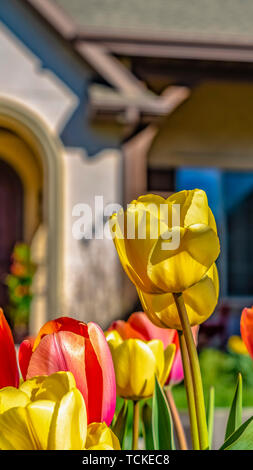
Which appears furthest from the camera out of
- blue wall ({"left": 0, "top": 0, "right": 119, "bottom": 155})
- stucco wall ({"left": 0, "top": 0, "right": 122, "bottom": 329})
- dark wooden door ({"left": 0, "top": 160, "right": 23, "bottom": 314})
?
dark wooden door ({"left": 0, "top": 160, "right": 23, "bottom": 314})

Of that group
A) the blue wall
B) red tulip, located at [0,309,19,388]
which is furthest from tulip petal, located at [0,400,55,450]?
the blue wall

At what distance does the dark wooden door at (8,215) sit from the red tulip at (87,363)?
7762 millimetres

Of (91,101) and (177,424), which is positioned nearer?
(177,424)

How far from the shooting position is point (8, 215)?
8.34 metres

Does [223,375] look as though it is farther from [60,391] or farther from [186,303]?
[60,391]

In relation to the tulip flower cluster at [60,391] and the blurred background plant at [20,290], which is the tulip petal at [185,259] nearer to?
the tulip flower cluster at [60,391]

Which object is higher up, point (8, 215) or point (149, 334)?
point (8, 215)

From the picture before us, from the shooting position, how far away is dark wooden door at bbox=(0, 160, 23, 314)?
8.18 m

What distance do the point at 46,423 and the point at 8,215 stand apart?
8047 millimetres

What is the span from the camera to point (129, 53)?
651 cm

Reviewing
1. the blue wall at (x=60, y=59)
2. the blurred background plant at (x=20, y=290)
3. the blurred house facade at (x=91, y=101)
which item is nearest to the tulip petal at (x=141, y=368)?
the blurred house facade at (x=91, y=101)

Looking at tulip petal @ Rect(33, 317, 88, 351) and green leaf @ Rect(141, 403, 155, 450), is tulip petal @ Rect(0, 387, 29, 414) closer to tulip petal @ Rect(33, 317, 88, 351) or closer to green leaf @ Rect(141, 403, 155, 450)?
tulip petal @ Rect(33, 317, 88, 351)

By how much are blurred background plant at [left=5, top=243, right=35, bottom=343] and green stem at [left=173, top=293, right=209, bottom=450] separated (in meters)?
7.03

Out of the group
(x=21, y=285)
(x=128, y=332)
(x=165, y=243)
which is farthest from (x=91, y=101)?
(x=165, y=243)
